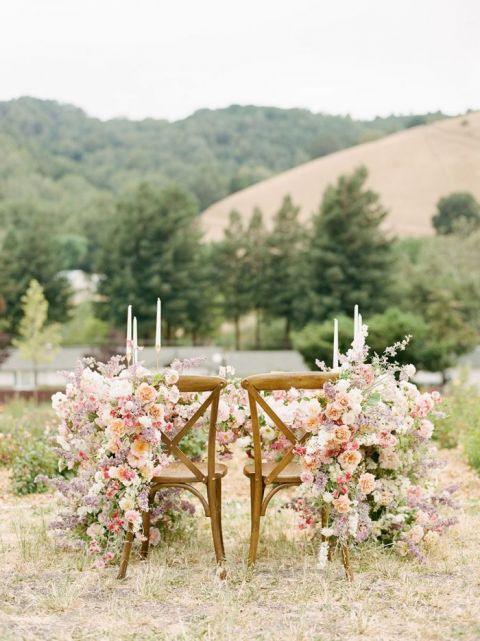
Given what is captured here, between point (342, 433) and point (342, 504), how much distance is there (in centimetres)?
39

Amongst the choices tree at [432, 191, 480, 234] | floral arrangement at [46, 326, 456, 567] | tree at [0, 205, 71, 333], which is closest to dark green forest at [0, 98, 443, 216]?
tree at [0, 205, 71, 333]

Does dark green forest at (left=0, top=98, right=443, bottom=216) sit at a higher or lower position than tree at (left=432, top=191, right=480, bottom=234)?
higher

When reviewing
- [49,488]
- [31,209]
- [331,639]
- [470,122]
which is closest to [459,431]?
[49,488]

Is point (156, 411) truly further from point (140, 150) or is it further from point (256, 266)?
point (140, 150)

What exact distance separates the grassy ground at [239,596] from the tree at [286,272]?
3755 cm

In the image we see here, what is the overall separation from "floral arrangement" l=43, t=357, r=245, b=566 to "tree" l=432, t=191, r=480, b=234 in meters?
64.2

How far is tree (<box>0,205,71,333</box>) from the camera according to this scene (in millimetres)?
44531

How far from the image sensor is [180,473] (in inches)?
198

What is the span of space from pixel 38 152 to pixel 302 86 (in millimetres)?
34015

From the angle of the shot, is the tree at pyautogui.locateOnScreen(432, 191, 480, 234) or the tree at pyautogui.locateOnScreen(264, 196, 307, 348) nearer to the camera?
the tree at pyautogui.locateOnScreen(264, 196, 307, 348)

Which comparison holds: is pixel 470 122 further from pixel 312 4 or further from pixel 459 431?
pixel 459 431

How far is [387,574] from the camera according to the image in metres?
4.84

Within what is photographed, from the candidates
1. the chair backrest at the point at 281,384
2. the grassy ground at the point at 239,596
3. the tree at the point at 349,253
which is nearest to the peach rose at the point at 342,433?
the chair backrest at the point at 281,384

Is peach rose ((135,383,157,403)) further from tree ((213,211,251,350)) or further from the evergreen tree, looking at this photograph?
tree ((213,211,251,350))
